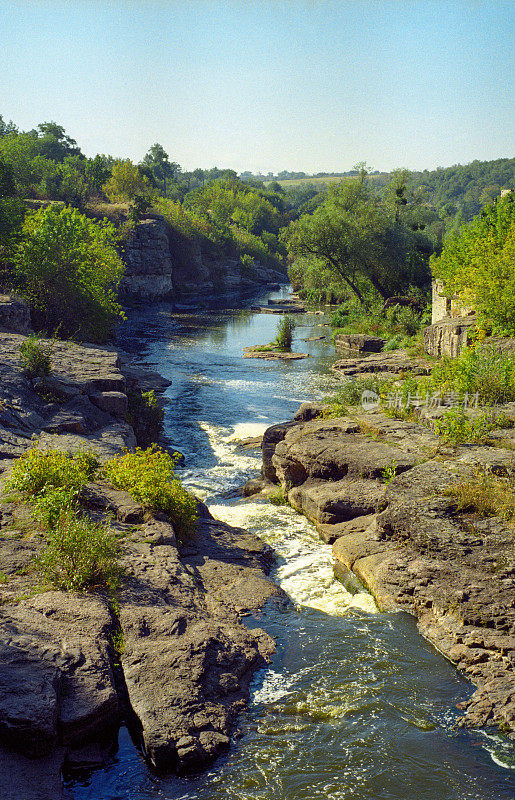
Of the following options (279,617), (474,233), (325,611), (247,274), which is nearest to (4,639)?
(279,617)

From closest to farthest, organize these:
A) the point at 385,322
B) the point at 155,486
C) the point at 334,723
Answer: the point at 334,723
the point at 155,486
the point at 385,322

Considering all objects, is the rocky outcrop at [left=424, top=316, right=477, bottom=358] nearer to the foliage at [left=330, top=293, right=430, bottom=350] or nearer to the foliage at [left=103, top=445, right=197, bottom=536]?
the foliage at [left=330, top=293, right=430, bottom=350]

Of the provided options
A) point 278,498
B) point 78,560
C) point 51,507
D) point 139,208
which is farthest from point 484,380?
point 139,208

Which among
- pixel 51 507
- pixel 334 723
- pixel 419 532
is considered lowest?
pixel 334 723

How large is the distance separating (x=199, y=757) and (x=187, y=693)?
0.66 m

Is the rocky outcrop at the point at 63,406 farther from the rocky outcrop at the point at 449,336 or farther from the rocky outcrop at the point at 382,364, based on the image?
the rocky outcrop at the point at 382,364

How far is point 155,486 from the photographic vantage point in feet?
33.6

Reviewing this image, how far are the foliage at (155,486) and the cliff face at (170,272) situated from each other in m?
44.7

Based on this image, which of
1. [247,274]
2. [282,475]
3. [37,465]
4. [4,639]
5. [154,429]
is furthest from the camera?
[247,274]

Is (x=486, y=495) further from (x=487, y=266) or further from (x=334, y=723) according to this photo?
(x=487, y=266)

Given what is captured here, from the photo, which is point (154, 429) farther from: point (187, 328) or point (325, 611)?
point (187, 328)

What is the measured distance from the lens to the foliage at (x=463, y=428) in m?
12.0

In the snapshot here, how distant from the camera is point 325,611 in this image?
29.7 feet

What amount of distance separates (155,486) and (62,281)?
55.0 ft
